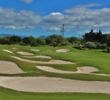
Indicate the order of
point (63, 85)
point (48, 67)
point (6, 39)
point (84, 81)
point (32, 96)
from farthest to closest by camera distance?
point (6, 39), point (48, 67), point (84, 81), point (63, 85), point (32, 96)

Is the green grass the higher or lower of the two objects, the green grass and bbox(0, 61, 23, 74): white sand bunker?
the lower

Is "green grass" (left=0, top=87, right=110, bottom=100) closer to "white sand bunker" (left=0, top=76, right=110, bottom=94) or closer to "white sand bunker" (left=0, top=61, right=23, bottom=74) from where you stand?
"white sand bunker" (left=0, top=76, right=110, bottom=94)

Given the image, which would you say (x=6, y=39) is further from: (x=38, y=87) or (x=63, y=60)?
(x=38, y=87)

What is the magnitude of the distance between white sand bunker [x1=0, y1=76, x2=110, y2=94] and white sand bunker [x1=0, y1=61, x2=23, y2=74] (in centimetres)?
406

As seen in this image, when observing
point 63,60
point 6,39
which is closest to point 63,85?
point 63,60

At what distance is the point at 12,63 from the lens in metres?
24.4

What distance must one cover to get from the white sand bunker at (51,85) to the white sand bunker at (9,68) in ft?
13.3

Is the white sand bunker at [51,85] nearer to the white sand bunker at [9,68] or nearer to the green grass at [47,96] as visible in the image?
the green grass at [47,96]

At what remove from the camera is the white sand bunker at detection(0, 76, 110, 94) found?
47.8 ft

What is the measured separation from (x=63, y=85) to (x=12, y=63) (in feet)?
32.5

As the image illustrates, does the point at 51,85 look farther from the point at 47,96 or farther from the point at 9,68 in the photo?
the point at 9,68

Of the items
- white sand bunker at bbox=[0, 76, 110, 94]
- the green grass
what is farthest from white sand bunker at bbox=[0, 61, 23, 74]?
the green grass

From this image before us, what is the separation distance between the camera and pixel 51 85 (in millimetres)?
15664

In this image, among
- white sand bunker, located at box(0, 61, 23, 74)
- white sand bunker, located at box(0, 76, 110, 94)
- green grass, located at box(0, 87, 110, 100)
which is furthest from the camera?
white sand bunker, located at box(0, 61, 23, 74)
